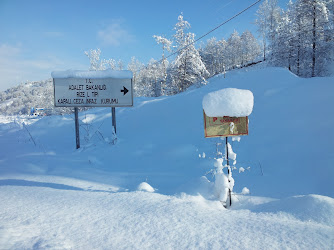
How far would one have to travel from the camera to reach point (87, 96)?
7699 mm

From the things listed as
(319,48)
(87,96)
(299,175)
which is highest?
(319,48)

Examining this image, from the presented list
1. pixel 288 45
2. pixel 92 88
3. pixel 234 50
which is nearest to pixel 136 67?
pixel 234 50

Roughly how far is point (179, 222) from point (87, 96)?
6955 millimetres

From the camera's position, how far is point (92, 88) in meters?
7.71

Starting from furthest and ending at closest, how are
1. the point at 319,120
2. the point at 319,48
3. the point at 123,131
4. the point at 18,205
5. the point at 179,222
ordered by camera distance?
the point at 319,48, the point at 123,131, the point at 319,120, the point at 18,205, the point at 179,222

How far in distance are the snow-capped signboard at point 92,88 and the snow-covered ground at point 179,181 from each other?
5.09 feet

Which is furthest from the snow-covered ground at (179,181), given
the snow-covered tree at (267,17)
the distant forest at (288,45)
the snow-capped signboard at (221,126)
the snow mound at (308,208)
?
the snow-covered tree at (267,17)

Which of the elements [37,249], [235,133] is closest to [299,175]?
[235,133]

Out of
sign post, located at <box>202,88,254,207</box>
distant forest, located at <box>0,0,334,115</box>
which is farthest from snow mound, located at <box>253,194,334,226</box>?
distant forest, located at <box>0,0,334,115</box>

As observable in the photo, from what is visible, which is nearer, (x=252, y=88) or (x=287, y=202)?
(x=287, y=202)

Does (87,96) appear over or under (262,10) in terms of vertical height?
under

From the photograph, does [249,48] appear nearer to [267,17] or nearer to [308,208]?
[267,17]

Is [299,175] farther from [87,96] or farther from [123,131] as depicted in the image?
[87,96]

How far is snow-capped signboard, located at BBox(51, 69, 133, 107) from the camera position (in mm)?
7473
